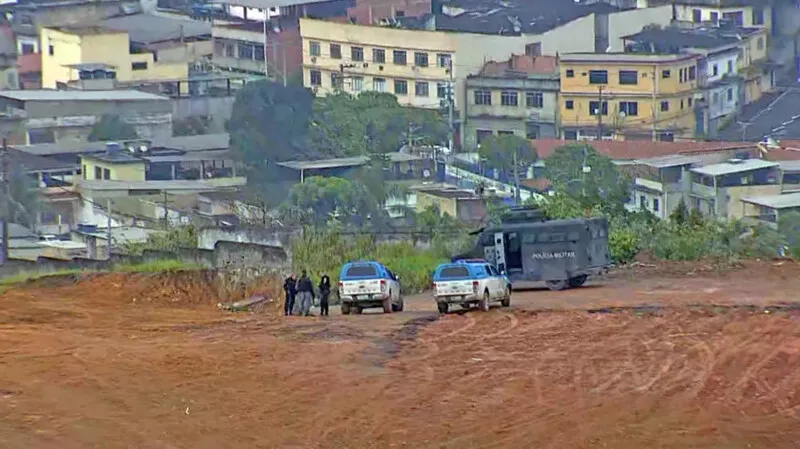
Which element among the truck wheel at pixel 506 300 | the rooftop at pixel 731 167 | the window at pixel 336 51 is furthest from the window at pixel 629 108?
the truck wheel at pixel 506 300

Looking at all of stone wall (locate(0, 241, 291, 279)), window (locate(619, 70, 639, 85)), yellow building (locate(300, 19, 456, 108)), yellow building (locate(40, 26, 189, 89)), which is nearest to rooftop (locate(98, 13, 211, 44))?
yellow building (locate(40, 26, 189, 89))

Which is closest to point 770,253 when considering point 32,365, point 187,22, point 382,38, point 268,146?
point 32,365

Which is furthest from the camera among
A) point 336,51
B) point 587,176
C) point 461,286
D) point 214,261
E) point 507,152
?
point 336,51

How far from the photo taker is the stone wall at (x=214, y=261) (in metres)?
43.2

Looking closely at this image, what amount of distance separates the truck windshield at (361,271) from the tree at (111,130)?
47.9 meters

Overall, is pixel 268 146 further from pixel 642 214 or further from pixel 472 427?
pixel 472 427

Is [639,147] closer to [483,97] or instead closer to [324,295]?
[483,97]

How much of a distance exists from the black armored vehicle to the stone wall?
4.21 m

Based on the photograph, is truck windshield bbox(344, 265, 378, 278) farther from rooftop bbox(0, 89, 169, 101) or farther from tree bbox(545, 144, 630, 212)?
rooftop bbox(0, 89, 169, 101)

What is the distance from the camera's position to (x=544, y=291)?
43.1m

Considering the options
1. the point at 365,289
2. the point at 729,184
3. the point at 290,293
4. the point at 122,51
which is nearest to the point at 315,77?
the point at 122,51

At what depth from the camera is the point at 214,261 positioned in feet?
143

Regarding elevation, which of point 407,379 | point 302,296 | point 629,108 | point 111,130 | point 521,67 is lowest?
point 407,379

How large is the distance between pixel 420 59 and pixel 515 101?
673cm
